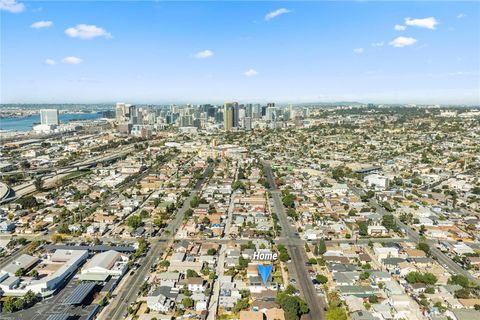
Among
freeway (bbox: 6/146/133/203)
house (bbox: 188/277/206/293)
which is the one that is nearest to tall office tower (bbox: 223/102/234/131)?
freeway (bbox: 6/146/133/203)

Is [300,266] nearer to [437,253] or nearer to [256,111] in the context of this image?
[437,253]

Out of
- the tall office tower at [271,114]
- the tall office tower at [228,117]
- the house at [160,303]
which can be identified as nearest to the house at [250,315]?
the house at [160,303]

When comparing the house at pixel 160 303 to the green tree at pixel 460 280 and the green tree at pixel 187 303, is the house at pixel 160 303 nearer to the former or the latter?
the green tree at pixel 187 303

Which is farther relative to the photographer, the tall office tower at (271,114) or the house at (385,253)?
the tall office tower at (271,114)

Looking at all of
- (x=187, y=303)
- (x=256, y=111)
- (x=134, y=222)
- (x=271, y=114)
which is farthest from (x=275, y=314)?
(x=256, y=111)

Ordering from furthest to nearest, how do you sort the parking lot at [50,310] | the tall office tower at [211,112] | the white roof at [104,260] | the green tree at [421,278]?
the tall office tower at [211,112], the white roof at [104,260], the green tree at [421,278], the parking lot at [50,310]

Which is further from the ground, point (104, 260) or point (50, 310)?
point (104, 260)

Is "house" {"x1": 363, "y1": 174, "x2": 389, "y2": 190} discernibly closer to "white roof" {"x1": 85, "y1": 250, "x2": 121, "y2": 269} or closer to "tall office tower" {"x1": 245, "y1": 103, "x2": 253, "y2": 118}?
"white roof" {"x1": 85, "y1": 250, "x2": 121, "y2": 269}
